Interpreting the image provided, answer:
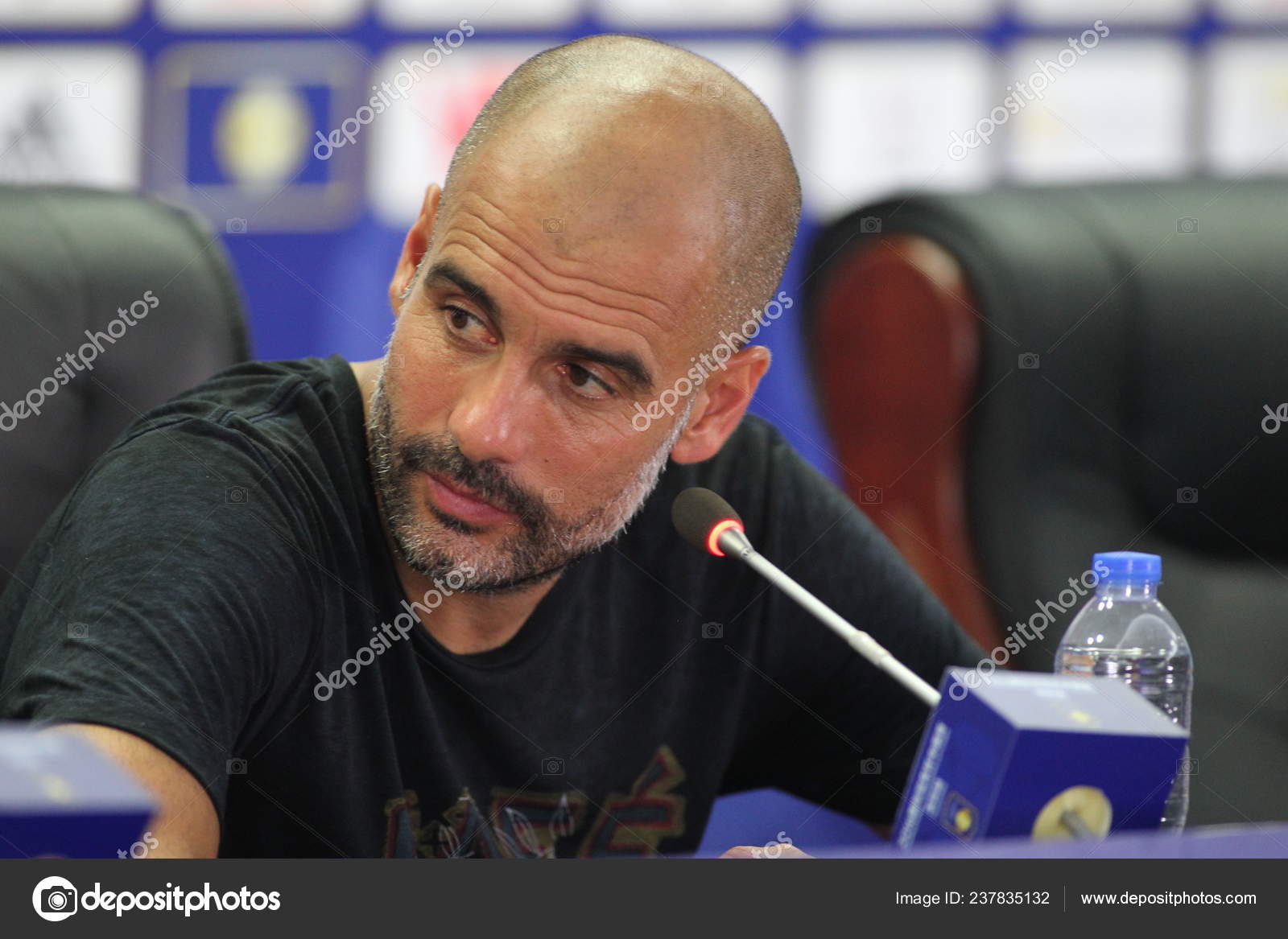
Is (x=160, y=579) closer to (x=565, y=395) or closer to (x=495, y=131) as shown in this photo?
(x=565, y=395)

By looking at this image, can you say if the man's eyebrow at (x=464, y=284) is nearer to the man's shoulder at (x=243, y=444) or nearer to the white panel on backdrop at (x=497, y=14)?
the man's shoulder at (x=243, y=444)

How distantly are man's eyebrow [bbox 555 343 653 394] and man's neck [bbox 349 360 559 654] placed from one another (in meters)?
0.18

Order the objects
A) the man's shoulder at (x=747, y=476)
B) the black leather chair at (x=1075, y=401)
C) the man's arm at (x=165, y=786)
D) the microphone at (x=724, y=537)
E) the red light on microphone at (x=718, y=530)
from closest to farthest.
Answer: the man's arm at (x=165, y=786) < the microphone at (x=724, y=537) < the red light on microphone at (x=718, y=530) < the man's shoulder at (x=747, y=476) < the black leather chair at (x=1075, y=401)

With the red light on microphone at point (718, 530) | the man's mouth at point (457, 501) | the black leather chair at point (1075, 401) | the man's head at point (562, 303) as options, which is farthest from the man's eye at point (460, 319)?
the black leather chair at point (1075, 401)

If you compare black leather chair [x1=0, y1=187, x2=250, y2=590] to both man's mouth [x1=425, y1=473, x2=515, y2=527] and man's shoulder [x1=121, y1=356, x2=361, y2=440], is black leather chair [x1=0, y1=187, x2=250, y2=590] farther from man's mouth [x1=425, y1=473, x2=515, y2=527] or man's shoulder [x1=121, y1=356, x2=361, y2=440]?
man's mouth [x1=425, y1=473, x2=515, y2=527]

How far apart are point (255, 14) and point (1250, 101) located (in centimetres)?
170

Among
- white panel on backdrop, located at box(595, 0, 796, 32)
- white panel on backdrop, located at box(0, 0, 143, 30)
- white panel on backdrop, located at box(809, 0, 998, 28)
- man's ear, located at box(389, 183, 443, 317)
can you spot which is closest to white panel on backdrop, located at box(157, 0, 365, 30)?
white panel on backdrop, located at box(0, 0, 143, 30)

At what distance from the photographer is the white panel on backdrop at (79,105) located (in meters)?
2.27

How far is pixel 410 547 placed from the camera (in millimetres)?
985

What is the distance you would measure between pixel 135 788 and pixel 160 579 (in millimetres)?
452

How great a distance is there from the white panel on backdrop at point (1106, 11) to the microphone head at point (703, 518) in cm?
165

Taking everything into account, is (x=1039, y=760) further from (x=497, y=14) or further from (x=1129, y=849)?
(x=497, y=14)

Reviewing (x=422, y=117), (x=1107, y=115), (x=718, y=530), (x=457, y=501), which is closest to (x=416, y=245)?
(x=457, y=501)

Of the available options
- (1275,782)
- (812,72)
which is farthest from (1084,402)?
(812,72)
